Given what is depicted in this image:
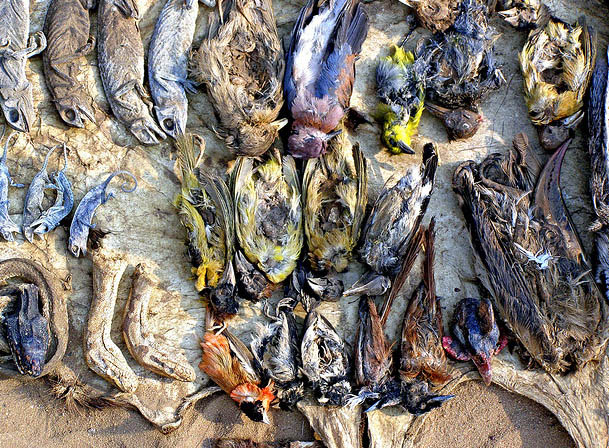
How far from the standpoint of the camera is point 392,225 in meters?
4.58

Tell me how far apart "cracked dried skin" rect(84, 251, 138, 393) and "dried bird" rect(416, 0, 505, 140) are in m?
2.91

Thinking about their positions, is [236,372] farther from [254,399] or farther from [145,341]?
[145,341]

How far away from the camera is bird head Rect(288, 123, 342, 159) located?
4.62 meters

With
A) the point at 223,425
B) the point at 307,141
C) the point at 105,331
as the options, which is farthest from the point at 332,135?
the point at 223,425

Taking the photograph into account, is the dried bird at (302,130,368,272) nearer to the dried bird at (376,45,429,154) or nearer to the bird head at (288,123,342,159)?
the bird head at (288,123,342,159)

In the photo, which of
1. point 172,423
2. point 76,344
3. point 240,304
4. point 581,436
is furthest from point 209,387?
point 581,436

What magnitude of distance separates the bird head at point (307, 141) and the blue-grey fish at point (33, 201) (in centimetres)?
191

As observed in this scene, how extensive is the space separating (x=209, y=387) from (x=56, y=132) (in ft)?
7.81

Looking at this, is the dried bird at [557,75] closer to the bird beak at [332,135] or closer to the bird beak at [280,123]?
the bird beak at [332,135]

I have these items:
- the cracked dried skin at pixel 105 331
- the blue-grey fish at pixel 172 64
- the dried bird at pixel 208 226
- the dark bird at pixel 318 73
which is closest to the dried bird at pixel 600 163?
the dark bird at pixel 318 73

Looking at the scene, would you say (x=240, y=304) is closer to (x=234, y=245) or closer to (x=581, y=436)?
(x=234, y=245)

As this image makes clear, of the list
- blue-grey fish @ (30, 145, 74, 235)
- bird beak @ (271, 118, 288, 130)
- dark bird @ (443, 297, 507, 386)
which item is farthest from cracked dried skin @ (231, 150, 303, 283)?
dark bird @ (443, 297, 507, 386)

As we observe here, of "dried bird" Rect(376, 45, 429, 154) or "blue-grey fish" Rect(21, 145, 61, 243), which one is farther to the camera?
"dried bird" Rect(376, 45, 429, 154)

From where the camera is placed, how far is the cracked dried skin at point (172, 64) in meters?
4.71
